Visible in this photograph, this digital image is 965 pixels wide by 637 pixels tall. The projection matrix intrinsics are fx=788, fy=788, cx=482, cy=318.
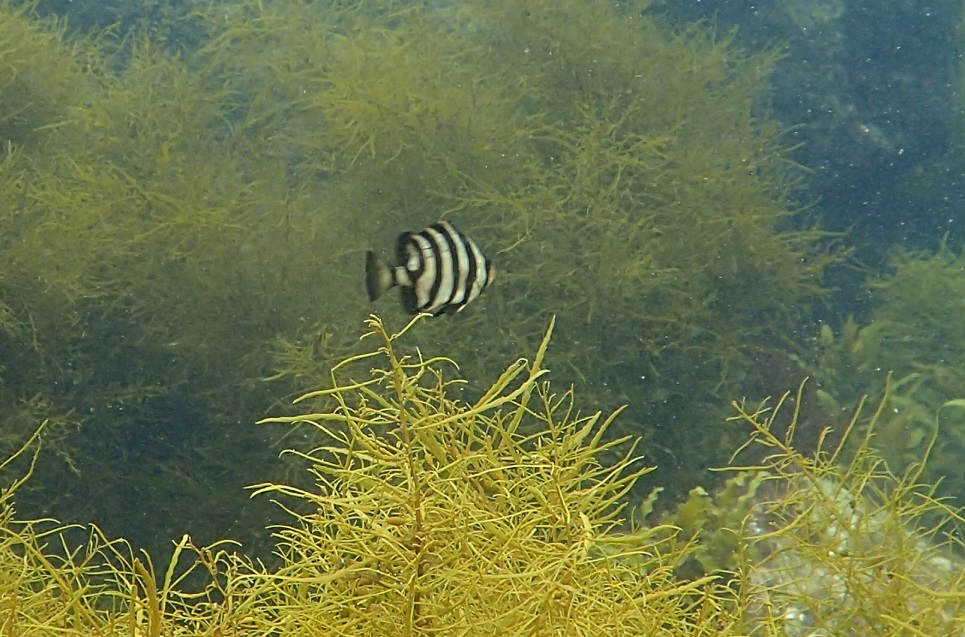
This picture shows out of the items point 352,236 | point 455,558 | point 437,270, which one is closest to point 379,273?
point 437,270

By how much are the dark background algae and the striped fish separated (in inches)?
70.0

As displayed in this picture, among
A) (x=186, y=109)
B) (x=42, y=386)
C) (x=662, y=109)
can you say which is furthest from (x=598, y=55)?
(x=42, y=386)

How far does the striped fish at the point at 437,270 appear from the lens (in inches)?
118

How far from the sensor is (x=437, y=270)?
3.01 m

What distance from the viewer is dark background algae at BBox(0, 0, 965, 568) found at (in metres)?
5.02

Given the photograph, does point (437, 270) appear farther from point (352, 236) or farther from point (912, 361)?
point (912, 361)

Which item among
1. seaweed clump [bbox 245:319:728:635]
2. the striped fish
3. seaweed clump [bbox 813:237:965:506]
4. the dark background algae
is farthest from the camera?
seaweed clump [bbox 813:237:965:506]

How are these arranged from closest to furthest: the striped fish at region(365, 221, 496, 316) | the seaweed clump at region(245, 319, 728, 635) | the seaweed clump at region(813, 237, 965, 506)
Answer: the seaweed clump at region(245, 319, 728, 635) < the striped fish at region(365, 221, 496, 316) < the seaweed clump at region(813, 237, 965, 506)

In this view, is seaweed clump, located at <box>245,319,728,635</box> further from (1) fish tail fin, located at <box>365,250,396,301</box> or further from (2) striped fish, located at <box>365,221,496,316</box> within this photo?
(1) fish tail fin, located at <box>365,250,396,301</box>

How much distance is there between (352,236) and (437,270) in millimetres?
2578

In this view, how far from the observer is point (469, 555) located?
1.60m

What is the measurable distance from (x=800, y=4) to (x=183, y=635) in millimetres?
10456

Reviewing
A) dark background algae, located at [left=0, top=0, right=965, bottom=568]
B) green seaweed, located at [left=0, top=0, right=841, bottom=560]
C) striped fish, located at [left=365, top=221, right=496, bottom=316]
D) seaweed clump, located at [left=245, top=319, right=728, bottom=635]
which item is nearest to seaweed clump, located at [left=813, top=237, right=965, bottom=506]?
dark background algae, located at [left=0, top=0, right=965, bottom=568]

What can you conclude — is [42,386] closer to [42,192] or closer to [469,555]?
[42,192]
